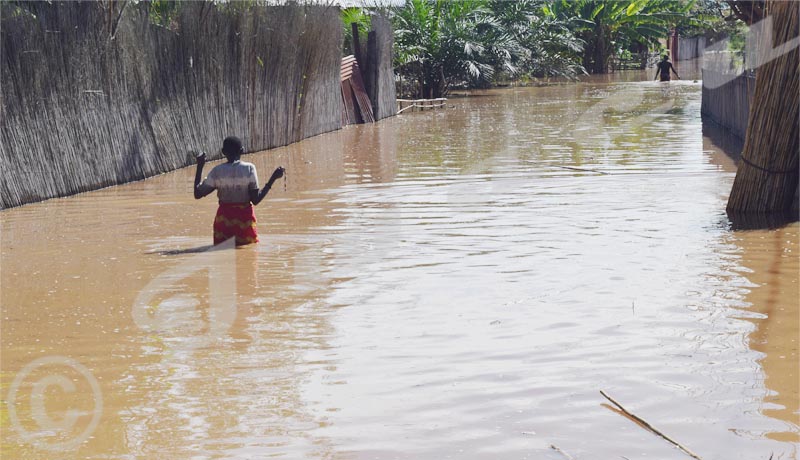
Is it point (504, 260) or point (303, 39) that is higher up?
point (303, 39)

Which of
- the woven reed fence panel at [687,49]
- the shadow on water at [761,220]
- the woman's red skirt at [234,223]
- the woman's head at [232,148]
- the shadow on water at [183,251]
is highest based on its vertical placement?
the woven reed fence panel at [687,49]

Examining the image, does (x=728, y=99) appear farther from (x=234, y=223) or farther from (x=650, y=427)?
(x=650, y=427)

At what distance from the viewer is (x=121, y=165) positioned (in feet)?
43.4

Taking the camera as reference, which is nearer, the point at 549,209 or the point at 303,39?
the point at 549,209

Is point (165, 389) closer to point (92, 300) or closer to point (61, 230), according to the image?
point (92, 300)

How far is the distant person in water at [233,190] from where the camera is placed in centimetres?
845

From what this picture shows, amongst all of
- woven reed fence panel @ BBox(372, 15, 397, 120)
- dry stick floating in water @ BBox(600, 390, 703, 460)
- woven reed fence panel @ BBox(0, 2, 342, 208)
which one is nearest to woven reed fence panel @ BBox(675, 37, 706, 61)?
woven reed fence panel @ BBox(372, 15, 397, 120)

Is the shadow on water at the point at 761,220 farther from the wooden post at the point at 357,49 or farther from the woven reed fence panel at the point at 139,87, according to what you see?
the wooden post at the point at 357,49

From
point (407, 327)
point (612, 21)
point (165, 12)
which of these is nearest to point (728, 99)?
point (165, 12)

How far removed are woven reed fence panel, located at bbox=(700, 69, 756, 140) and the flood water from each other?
371cm

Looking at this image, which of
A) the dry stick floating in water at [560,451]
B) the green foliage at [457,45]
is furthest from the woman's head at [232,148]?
the green foliage at [457,45]

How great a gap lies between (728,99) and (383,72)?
8368 mm

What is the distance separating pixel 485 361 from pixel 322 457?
1.42 metres

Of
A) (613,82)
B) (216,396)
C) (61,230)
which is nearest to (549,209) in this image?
(61,230)
